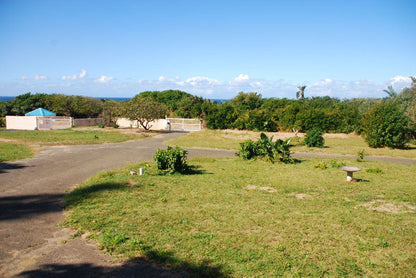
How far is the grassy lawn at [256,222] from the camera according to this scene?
4.12 meters

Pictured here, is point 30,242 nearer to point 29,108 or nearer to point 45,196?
point 45,196

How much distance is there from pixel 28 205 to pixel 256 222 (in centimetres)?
506

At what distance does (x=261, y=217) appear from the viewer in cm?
576

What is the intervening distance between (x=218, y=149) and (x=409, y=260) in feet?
43.7

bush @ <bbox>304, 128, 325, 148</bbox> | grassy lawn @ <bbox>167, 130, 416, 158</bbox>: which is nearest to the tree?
grassy lawn @ <bbox>167, 130, 416, 158</bbox>

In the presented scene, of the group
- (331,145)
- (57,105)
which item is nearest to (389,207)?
(331,145)

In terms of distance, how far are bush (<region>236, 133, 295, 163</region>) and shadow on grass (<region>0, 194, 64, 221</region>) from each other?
7857mm

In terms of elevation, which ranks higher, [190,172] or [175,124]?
[175,124]

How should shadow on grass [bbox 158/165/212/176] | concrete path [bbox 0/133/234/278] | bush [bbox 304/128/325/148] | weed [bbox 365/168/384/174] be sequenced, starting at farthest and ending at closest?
1. bush [bbox 304/128/325/148]
2. weed [bbox 365/168/384/174]
3. shadow on grass [bbox 158/165/212/176]
4. concrete path [bbox 0/133/234/278]

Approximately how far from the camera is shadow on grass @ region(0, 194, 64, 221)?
5.98 m

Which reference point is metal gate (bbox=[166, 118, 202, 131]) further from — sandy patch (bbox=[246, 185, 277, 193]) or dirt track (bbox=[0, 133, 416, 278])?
sandy patch (bbox=[246, 185, 277, 193])

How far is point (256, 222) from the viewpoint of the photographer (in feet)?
18.0

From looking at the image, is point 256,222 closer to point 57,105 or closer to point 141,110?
point 141,110

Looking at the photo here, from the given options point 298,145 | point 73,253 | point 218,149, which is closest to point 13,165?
point 73,253
